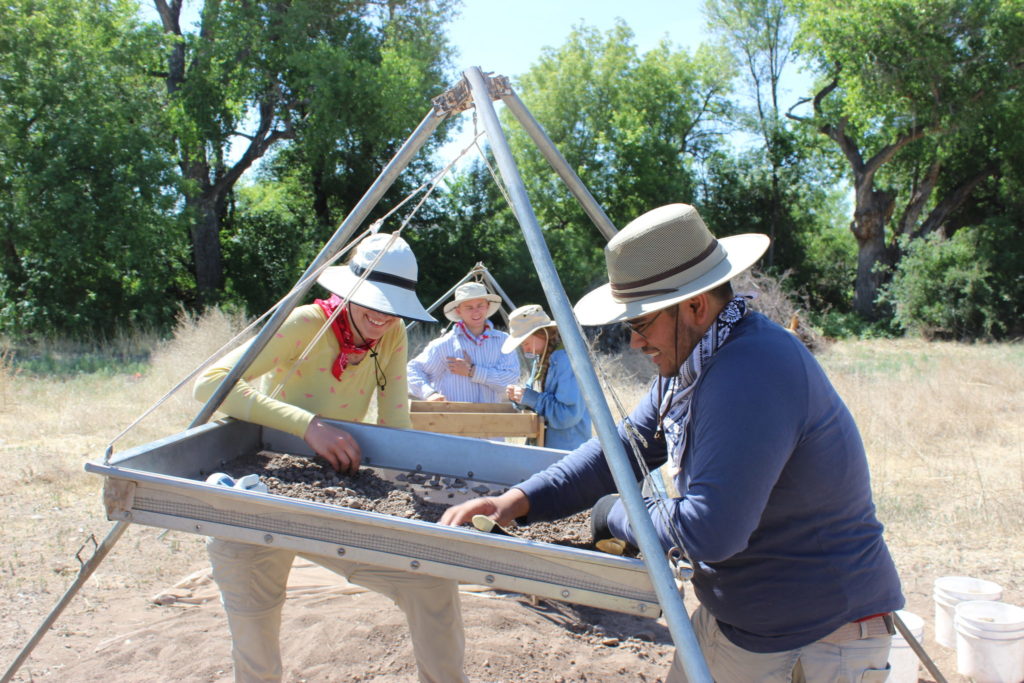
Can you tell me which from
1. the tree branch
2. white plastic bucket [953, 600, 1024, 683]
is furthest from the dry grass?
the tree branch

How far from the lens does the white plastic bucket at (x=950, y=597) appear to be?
3.69 m

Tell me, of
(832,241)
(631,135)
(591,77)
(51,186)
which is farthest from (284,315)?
(832,241)

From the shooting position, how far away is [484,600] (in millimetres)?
4035

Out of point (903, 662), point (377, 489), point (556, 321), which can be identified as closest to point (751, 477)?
point (556, 321)

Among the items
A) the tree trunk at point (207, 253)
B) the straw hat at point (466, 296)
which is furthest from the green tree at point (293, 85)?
the straw hat at point (466, 296)

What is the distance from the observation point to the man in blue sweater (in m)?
1.51

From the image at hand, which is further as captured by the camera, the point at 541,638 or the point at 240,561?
the point at 541,638

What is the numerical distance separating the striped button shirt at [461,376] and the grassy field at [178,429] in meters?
1.80

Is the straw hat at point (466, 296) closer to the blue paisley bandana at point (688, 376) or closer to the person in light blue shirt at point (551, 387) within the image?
the person in light blue shirt at point (551, 387)

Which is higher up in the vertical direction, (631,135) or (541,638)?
(631,135)

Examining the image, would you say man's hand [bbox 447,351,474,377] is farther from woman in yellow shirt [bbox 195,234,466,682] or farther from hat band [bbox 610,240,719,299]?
hat band [bbox 610,240,719,299]

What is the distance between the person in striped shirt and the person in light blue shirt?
0.62 metres

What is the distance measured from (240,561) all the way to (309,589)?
1918 mm

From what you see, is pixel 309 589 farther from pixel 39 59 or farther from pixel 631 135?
pixel 631 135
